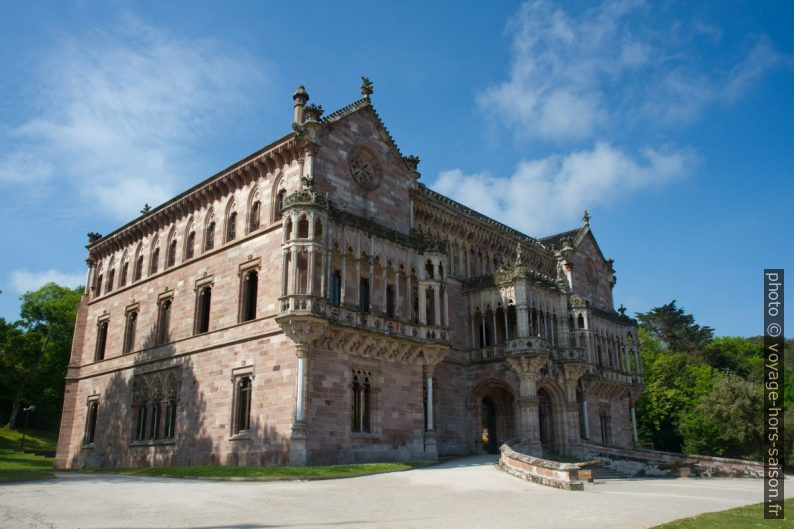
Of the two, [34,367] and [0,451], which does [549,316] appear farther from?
[34,367]

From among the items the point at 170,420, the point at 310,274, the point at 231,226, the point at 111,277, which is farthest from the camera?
the point at 111,277

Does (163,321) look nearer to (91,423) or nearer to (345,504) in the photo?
(91,423)

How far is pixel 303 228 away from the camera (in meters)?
27.4

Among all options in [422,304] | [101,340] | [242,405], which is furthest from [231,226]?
[101,340]

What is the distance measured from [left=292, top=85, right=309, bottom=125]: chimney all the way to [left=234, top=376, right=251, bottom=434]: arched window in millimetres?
12609

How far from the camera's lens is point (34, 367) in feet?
199

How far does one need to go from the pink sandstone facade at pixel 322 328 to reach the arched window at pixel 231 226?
0.35 feet

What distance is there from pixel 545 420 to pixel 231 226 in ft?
73.2

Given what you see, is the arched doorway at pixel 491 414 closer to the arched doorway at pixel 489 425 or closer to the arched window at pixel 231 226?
the arched doorway at pixel 489 425

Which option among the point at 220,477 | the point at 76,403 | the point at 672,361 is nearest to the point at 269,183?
the point at 220,477

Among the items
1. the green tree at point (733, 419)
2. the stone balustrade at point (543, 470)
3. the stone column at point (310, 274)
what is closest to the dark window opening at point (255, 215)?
the stone column at point (310, 274)

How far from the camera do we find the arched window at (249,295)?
3045 centimetres

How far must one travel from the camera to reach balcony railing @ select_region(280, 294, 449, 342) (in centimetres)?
2592

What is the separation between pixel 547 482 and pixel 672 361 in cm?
5240
